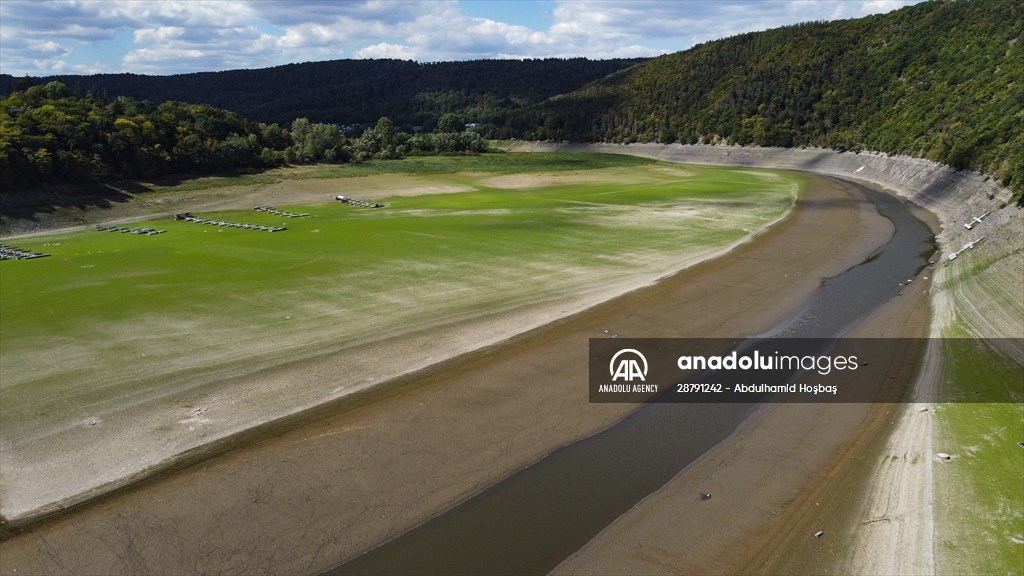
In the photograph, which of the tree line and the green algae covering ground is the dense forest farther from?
the green algae covering ground

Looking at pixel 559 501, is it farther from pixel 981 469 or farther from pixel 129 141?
pixel 129 141

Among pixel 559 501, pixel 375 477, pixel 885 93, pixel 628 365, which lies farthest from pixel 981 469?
pixel 885 93

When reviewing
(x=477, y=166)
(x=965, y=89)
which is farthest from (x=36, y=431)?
(x=965, y=89)

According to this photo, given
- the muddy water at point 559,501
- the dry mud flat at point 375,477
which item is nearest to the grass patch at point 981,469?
the dry mud flat at point 375,477

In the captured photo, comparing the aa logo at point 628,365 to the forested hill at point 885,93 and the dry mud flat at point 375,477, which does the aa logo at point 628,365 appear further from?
the forested hill at point 885,93

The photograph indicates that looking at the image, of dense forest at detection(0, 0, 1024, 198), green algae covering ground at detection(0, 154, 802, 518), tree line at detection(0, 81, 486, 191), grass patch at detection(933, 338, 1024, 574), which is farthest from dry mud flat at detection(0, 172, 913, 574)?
tree line at detection(0, 81, 486, 191)

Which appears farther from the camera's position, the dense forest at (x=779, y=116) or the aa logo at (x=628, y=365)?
the dense forest at (x=779, y=116)
